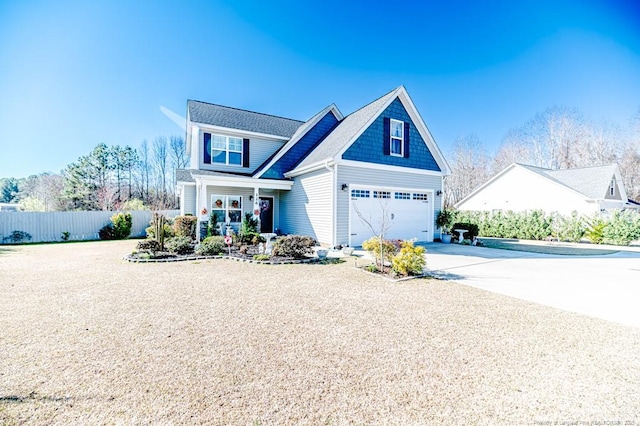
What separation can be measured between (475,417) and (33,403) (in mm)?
4064

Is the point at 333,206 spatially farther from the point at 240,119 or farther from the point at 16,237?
the point at 16,237

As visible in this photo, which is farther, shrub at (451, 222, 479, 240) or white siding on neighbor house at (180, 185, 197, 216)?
white siding on neighbor house at (180, 185, 197, 216)

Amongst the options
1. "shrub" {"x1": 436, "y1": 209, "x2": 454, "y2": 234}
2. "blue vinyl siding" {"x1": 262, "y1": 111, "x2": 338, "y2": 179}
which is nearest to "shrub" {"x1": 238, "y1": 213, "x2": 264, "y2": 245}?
"blue vinyl siding" {"x1": 262, "y1": 111, "x2": 338, "y2": 179}

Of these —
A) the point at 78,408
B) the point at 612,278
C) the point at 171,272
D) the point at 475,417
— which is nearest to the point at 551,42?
the point at 612,278

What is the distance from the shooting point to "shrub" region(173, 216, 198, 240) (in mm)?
13578

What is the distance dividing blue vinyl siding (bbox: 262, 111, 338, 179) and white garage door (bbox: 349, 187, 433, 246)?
4910 millimetres

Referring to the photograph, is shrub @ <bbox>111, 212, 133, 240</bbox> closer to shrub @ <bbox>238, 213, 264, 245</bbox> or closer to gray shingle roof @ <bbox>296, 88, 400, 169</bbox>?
shrub @ <bbox>238, 213, 264, 245</bbox>

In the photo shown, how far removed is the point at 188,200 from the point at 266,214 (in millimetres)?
4445

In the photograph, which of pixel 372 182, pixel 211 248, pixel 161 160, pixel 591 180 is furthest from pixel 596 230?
pixel 161 160

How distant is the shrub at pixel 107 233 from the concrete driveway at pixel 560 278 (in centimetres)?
1885

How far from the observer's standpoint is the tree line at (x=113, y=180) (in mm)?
29000

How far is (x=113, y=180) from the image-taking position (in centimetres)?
3297

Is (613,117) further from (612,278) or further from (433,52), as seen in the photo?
(612,278)

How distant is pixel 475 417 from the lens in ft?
7.82
